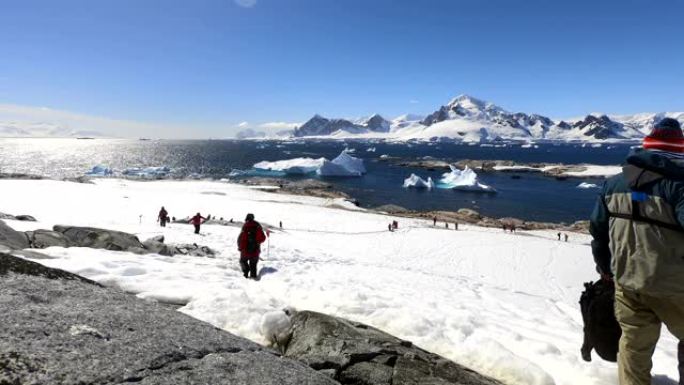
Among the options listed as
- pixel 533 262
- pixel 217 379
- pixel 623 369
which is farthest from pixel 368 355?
pixel 533 262

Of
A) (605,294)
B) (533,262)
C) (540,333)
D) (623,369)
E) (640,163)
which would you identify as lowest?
(533,262)

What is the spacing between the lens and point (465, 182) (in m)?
78.1

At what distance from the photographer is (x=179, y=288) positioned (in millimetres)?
7129

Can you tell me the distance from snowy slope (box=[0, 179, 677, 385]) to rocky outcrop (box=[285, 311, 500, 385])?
609 millimetres

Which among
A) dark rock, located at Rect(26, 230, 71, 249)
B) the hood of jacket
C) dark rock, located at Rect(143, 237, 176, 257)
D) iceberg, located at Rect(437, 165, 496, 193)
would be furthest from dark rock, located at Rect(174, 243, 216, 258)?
iceberg, located at Rect(437, 165, 496, 193)

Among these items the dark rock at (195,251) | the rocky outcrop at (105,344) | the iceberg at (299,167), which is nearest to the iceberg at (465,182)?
the iceberg at (299,167)

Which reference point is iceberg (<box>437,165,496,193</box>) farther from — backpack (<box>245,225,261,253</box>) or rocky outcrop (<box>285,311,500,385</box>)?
rocky outcrop (<box>285,311,500,385</box>)

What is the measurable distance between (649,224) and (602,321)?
157cm

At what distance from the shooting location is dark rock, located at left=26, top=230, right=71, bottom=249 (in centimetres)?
1197

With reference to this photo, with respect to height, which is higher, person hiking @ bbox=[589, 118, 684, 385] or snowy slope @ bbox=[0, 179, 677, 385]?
person hiking @ bbox=[589, 118, 684, 385]

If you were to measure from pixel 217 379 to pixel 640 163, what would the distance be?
11.5 feet

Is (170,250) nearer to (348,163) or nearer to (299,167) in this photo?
(348,163)

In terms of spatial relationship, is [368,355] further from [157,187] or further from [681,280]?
[157,187]

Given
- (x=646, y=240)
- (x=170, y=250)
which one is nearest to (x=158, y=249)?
(x=170, y=250)
